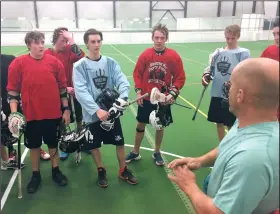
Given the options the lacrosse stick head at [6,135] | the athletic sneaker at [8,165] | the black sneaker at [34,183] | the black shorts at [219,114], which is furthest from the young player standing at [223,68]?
the athletic sneaker at [8,165]

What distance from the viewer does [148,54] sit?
3.97 m

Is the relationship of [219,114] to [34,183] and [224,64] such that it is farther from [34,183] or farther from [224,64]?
[34,183]

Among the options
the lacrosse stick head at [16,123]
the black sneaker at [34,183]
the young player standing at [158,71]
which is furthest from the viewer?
the young player standing at [158,71]

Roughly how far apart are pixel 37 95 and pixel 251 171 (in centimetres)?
283

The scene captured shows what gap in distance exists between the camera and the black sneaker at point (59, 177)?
3.68 m

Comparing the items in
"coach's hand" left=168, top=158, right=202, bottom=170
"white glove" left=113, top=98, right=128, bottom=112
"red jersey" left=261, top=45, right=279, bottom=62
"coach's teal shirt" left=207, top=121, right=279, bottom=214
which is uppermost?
"red jersey" left=261, top=45, right=279, bottom=62

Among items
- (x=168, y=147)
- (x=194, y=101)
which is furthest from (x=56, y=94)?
(x=194, y=101)

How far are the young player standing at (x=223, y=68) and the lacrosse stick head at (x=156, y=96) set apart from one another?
946mm

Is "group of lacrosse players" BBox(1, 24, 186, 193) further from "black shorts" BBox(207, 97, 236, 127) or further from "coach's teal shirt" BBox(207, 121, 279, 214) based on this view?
"coach's teal shirt" BBox(207, 121, 279, 214)

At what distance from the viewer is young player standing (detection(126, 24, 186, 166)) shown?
3930 millimetres

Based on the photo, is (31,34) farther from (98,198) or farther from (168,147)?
(168,147)

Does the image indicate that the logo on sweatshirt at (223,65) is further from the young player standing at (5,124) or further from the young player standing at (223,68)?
the young player standing at (5,124)

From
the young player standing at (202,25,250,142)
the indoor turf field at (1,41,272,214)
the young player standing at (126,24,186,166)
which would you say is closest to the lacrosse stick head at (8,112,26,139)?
the indoor turf field at (1,41,272,214)

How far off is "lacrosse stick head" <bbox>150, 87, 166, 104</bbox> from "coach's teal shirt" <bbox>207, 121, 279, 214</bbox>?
2403 millimetres
